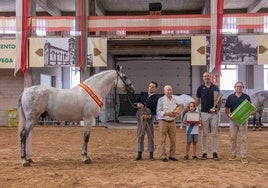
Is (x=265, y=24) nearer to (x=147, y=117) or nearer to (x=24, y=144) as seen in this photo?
(x=147, y=117)

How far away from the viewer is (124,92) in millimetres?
9133

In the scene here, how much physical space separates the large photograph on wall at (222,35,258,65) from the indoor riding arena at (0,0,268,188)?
0.14 feet

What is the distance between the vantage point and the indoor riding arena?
6.81 meters

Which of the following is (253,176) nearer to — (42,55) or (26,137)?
(26,137)

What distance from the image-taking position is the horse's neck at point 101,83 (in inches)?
313

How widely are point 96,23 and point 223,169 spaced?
10820mm

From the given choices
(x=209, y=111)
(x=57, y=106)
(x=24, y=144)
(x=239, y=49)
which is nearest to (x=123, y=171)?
(x=57, y=106)

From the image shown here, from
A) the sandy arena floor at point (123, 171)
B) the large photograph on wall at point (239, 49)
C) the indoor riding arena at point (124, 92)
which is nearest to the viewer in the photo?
A: the sandy arena floor at point (123, 171)

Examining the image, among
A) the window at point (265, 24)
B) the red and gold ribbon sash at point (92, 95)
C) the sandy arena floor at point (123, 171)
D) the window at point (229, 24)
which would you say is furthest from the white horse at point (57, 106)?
the window at point (265, 24)

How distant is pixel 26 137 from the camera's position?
747cm

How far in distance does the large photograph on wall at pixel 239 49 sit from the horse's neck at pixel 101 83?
8615 millimetres

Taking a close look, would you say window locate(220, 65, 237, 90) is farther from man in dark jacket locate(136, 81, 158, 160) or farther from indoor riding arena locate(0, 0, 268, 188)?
man in dark jacket locate(136, 81, 158, 160)

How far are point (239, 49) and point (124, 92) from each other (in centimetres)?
816

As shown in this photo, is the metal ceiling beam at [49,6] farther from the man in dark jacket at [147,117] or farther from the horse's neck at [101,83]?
the man in dark jacket at [147,117]
